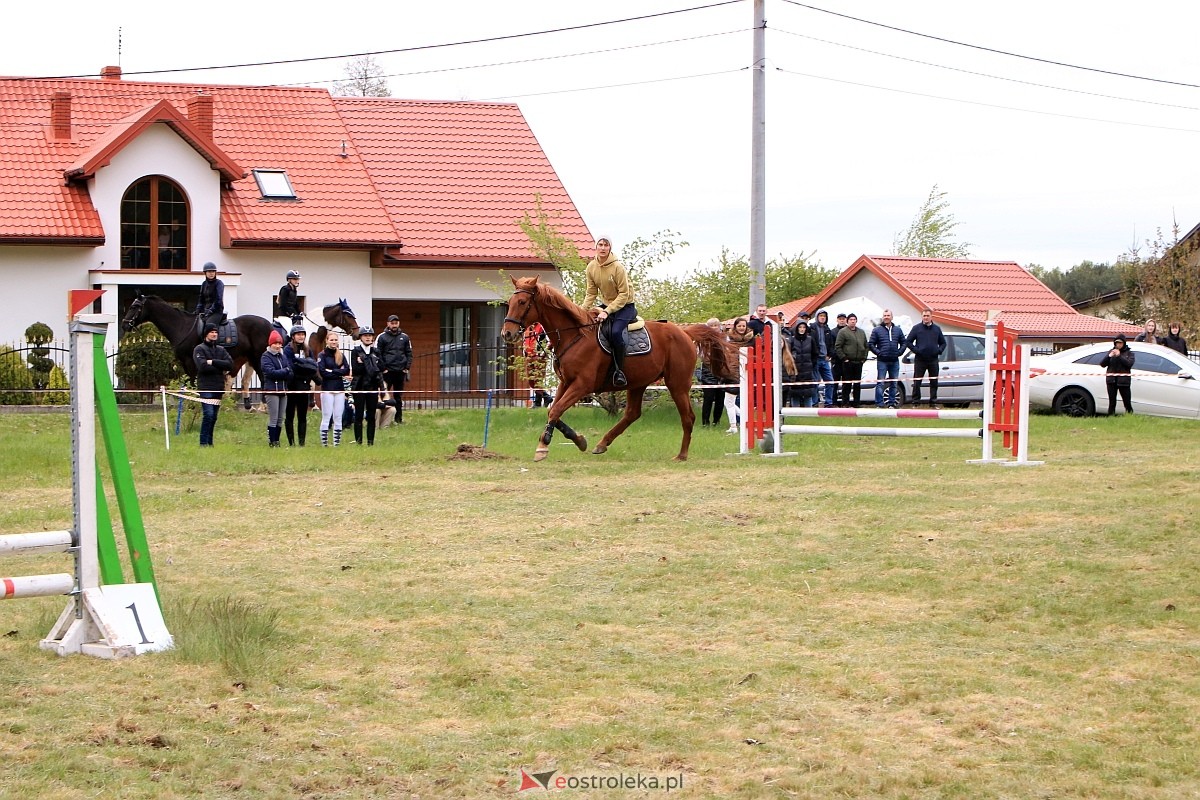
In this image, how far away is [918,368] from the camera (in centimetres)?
2595

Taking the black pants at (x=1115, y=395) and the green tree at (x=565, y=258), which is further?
the green tree at (x=565, y=258)

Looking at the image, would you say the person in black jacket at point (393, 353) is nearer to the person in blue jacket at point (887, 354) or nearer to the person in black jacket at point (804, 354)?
the person in black jacket at point (804, 354)

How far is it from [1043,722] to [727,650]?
6.01 ft

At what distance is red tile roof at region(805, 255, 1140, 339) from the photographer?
39.4m

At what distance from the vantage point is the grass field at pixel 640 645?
564 cm

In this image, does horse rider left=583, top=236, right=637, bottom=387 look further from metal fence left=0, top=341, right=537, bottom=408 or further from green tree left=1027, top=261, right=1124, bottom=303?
green tree left=1027, top=261, right=1124, bottom=303

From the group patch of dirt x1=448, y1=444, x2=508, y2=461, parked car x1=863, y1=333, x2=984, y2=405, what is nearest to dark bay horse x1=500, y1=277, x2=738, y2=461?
patch of dirt x1=448, y1=444, x2=508, y2=461

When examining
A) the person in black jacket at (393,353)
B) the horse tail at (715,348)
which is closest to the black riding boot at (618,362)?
the horse tail at (715,348)

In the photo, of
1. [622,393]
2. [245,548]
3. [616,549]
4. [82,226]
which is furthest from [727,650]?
[82,226]

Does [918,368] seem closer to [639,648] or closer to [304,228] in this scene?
[304,228]

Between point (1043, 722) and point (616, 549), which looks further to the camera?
point (616, 549)

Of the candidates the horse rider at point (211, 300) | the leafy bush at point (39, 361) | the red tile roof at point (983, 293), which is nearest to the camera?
the horse rider at point (211, 300)

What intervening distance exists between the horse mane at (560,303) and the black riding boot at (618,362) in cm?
41

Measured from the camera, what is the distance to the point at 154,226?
104 feet
